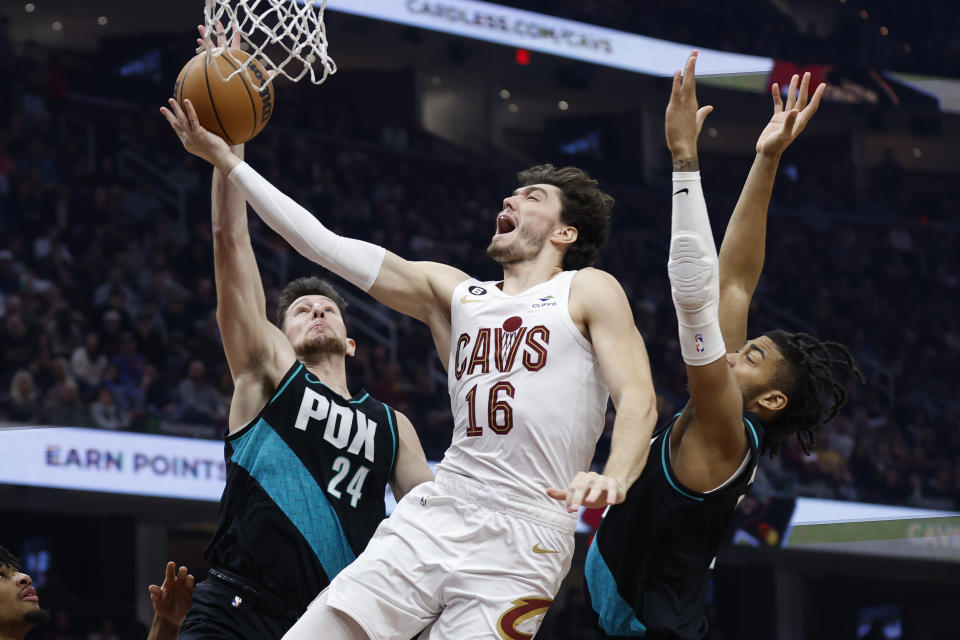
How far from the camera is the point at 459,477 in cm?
352

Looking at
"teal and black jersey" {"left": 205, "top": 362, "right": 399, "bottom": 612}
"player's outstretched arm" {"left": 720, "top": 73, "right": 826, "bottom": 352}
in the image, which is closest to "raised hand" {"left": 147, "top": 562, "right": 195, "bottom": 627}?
"teal and black jersey" {"left": 205, "top": 362, "right": 399, "bottom": 612}

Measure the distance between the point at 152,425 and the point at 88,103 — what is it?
293 inches

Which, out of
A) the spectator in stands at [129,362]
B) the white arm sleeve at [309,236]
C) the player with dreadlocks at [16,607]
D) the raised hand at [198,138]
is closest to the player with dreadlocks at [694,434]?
the white arm sleeve at [309,236]

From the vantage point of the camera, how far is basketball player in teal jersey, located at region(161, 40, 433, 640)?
4320mm

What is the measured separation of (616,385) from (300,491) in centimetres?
153

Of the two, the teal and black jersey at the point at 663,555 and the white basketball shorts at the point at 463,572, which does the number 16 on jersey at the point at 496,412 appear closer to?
the white basketball shorts at the point at 463,572

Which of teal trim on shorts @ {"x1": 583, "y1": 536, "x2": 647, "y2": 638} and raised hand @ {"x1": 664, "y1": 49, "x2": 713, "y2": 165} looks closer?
raised hand @ {"x1": 664, "y1": 49, "x2": 713, "y2": 165}

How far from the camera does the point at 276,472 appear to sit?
4.43 meters

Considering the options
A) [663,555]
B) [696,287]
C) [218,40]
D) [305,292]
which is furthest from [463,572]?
[218,40]

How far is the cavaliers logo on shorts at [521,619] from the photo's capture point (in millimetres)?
3342

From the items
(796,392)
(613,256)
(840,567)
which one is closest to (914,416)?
(840,567)

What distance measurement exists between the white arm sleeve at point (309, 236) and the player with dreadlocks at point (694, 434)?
3.20 feet

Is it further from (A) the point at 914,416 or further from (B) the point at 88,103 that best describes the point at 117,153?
(A) the point at 914,416

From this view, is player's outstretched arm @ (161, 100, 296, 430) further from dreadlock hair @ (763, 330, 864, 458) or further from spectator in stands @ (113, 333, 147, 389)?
spectator in stands @ (113, 333, 147, 389)
